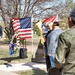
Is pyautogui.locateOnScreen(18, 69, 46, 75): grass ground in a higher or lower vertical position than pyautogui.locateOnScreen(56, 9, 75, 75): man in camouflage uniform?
lower

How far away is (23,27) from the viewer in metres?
11.0

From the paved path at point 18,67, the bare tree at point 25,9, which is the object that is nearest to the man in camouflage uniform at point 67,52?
the paved path at point 18,67

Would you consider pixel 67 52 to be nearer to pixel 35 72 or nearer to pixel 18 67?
pixel 35 72

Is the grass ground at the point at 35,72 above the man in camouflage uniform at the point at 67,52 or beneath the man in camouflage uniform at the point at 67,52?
beneath

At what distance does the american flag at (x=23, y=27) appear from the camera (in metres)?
10.9

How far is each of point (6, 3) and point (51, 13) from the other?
14.7 ft

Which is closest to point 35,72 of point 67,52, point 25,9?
point 67,52

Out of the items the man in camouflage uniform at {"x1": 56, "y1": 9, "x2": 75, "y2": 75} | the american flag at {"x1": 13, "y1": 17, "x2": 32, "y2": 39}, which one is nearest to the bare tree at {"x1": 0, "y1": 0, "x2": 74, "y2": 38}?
the american flag at {"x1": 13, "y1": 17, "x2": 32, "y2": 39}

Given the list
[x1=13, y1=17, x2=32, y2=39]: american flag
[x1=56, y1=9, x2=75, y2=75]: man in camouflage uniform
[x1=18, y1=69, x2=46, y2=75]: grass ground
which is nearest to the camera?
[x1=56, y1=9, x2=75, y2=75]: man in camouflage uniform

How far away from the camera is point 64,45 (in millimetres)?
2920

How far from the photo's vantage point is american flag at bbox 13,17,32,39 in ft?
35.9

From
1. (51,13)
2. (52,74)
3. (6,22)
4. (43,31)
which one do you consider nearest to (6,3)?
(6,22)

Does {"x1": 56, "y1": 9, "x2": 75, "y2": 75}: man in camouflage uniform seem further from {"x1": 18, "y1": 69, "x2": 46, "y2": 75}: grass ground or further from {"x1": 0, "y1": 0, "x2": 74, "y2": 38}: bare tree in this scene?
{"x1": 0, "y1": 0, "x2": 74, "y2": 38}: bare tree

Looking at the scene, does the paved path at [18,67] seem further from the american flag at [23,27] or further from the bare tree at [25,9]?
the bare tree at [25,9]
